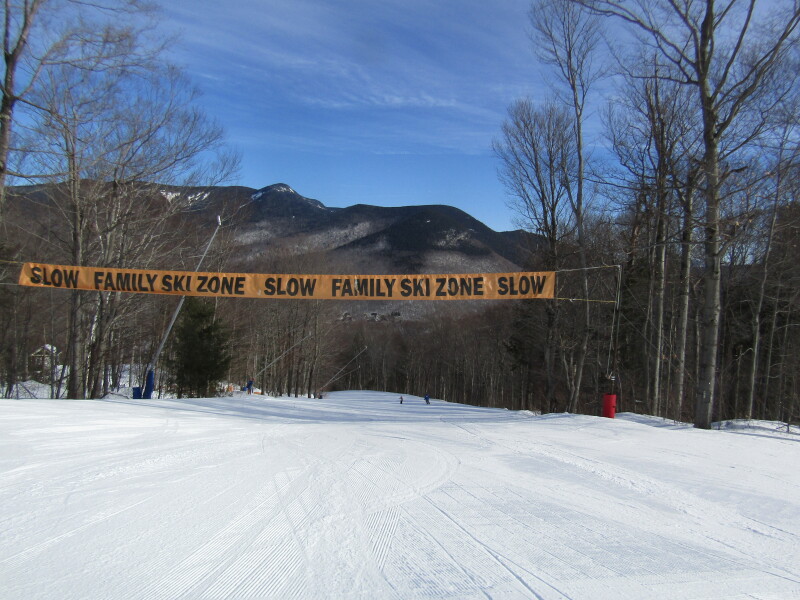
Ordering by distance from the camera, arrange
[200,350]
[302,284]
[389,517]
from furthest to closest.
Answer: [200,350], [302,284], [389,517]

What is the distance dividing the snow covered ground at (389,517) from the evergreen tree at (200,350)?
57.0ft

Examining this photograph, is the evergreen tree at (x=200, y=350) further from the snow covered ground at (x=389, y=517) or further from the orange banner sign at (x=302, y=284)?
the snow covered ground at (x=389, y=517)

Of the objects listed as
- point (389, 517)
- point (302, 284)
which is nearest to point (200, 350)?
point (302, 284)

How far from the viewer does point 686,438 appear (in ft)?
29.3

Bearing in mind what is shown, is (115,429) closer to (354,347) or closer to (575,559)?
(575,559)

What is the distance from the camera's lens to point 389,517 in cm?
436

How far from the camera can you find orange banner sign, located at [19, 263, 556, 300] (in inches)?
539

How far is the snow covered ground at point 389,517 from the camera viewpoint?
10.1 feet

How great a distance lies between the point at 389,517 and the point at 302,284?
10343 millimetres

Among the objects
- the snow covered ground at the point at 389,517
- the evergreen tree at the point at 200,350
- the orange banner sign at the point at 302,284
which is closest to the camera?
the snow covered ground at the point at 389,517

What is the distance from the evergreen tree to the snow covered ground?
17.4 m

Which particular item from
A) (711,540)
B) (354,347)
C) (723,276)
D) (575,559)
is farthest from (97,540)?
(354,347)

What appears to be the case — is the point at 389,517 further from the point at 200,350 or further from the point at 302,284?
the point at 200,350

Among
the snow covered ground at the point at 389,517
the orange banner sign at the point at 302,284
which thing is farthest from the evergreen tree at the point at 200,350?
the snow covered ground at the point at 389,517
